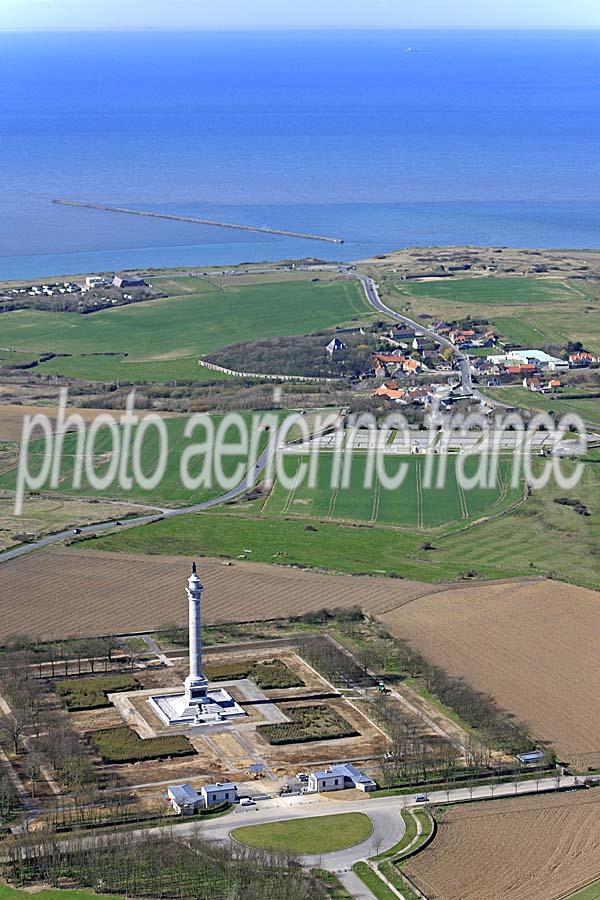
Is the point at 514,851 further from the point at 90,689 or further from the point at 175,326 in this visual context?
the point at 175,326

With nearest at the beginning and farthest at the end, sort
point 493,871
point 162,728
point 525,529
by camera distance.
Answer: point 493,871, point 162,728, point 525,529

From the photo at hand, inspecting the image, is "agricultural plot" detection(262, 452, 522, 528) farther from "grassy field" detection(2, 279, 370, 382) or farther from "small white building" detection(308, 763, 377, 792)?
"small white building" detection(308, 763, 377, 792)

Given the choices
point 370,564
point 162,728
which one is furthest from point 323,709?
point 370,564

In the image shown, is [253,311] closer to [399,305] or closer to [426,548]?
[399,305]

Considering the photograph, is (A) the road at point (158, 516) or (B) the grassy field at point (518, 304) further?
(B) the grassy field at point (518, 304)

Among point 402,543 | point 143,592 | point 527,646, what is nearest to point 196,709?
point 143,592

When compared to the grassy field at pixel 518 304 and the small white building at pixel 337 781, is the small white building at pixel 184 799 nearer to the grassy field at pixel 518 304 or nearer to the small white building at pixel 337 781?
the small white building at pixel 337 781

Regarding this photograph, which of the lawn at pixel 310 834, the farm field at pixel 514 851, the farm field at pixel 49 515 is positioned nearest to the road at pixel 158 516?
the farm field at pixel 49 515

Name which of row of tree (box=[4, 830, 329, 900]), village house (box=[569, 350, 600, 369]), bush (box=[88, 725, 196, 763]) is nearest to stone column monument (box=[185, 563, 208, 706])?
bush (box=[88, 725, 196, 763])
